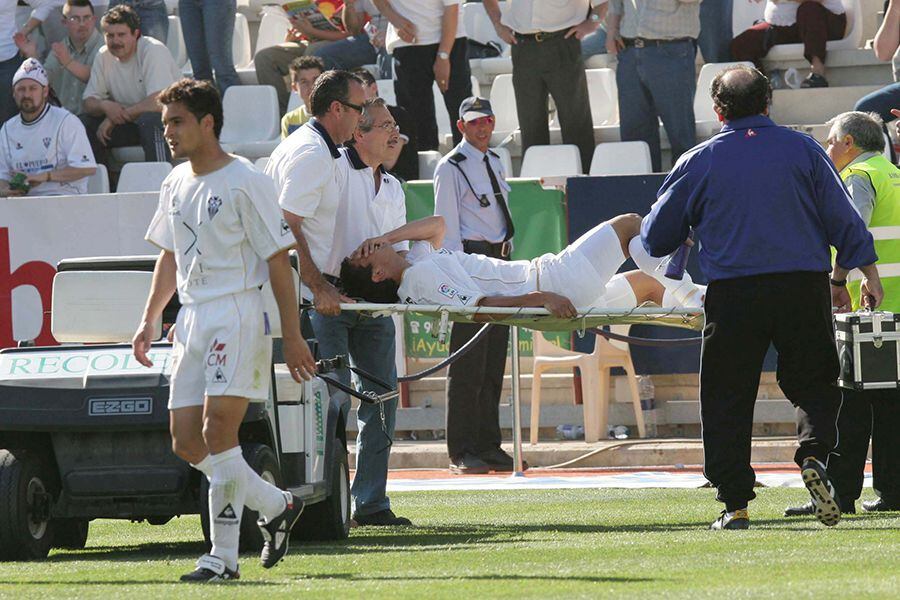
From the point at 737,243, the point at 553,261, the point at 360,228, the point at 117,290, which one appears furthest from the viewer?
the point at 553,261

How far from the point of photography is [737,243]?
7.60 meters

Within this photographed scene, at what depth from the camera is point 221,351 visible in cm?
638

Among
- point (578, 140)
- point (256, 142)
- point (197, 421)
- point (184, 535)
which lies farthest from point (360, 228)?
point (256, 142)

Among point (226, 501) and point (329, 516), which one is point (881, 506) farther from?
point (226, 501)

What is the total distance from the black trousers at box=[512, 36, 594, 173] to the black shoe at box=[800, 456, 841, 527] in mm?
7503

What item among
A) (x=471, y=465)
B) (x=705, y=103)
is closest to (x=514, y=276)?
(x=471, y=465)

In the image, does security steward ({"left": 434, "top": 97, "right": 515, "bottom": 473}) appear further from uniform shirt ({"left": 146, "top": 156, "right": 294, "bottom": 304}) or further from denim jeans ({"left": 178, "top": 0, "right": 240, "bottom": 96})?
uniform shirt ({"left": 146, "top": 156, "right": 294, "bottom": 304})

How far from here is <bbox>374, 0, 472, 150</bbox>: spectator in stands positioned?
573 inches

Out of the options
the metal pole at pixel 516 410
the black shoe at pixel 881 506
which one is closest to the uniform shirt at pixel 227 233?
the black shoe at pixel 881 506

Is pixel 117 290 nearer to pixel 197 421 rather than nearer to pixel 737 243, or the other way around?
pixel 197 421

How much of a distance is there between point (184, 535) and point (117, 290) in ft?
5.92

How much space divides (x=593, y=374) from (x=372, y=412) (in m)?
5.01

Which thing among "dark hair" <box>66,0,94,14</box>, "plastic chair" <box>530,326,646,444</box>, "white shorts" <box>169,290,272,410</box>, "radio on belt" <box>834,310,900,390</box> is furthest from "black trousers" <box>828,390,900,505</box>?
"dark hair" <box>66,0,94,14</box>

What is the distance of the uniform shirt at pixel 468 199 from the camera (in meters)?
12.1
